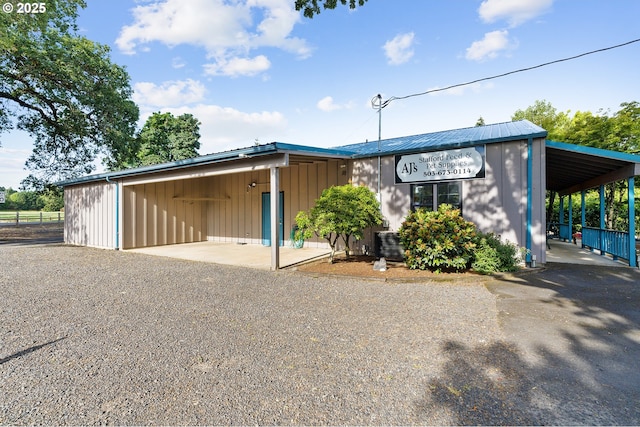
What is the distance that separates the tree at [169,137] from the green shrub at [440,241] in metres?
25.1


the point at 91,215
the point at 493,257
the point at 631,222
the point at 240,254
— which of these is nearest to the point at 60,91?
the point at 91,215

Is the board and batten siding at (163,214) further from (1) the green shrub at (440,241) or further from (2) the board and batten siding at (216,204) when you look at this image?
(1) the green shrub at (440,241)

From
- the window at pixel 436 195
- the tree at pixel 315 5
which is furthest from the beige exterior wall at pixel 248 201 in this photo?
the tree at pixel 315 5

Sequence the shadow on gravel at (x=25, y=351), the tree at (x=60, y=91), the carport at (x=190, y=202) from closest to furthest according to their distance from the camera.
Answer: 1. the shadow on gravel at (x=25, y=351)
2. the carport at (x=190, y=202)
3. the tree at (x=60, y=91)

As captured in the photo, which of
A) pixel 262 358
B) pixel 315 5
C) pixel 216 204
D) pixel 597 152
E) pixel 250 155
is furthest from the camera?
pixel 216 204

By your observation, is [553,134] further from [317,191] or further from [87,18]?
[87,18]

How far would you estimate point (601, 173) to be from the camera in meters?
9.04

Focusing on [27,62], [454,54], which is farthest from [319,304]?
[27,62]

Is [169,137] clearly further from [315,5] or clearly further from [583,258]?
[583,258]

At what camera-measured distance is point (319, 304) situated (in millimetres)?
4777

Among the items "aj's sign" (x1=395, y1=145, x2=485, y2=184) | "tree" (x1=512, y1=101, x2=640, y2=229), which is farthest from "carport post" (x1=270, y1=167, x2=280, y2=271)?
"tree" (x1=512, y1=101, x2=640, y2=229)

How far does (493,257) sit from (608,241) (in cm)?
500

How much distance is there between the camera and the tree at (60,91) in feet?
42.3

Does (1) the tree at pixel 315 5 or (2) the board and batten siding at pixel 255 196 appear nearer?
(1) the tree at pixel 315 5
